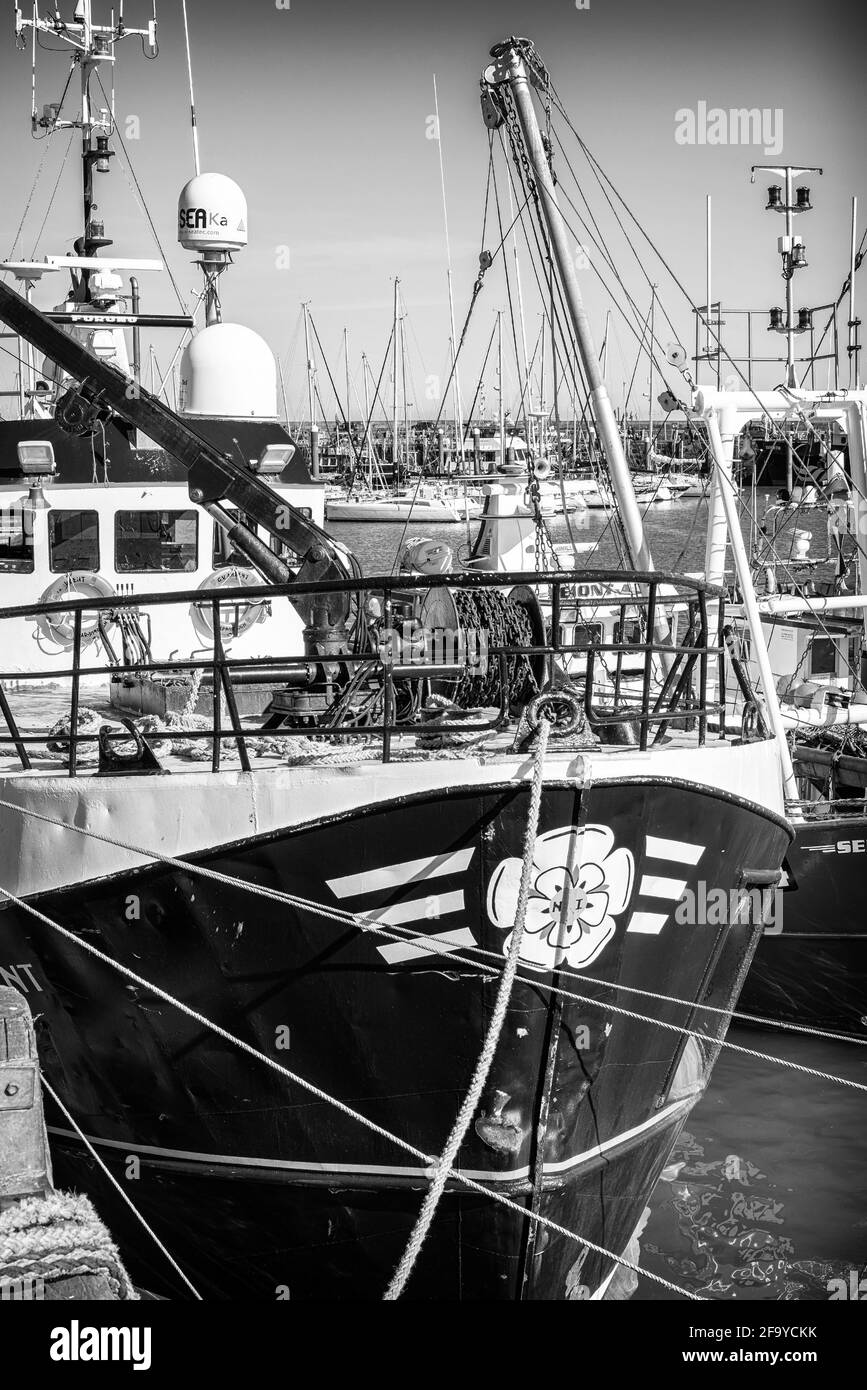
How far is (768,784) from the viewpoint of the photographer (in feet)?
25.7

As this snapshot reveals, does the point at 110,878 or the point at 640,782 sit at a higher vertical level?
the point at 640,782

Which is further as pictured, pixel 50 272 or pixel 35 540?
pixel 50 272

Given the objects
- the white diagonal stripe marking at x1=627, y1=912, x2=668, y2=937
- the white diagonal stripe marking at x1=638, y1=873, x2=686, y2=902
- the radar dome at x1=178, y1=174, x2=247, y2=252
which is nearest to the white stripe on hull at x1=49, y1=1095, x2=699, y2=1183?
the white diagonal stripe marking at x1=627, y1=912, x2=668, y2=937

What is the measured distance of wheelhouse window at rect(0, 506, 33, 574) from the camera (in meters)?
12.0

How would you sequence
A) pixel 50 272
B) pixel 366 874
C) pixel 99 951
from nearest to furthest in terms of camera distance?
pixel 366 874 < pixel 99 951 < pixel 50 272

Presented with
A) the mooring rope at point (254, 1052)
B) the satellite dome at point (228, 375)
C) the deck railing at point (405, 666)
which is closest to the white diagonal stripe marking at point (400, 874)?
the deck railing at point (405, 666)

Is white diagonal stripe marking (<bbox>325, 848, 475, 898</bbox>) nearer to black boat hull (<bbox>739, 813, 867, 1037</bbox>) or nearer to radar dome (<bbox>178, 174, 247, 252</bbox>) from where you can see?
black boat hull (<bbox>739, 813, 867, 1037</bbox>)

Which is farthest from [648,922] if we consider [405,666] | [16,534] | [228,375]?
[228,375]

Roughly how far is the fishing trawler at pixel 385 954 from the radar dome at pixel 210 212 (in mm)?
7720
